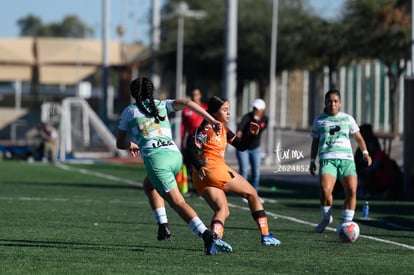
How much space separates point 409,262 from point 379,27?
119ft

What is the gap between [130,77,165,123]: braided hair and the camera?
12828 mm

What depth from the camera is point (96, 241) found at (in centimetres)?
1414

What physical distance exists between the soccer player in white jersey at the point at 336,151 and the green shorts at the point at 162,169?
2.97 metres

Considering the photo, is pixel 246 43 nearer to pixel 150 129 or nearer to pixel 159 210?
pixel 159 210

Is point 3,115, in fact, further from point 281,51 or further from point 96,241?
point 96,241

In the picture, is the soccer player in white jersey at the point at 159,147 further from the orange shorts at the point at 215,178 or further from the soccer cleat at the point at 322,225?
the soccer cleat at the point at 322,225

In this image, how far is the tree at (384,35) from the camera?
4572 centimetres

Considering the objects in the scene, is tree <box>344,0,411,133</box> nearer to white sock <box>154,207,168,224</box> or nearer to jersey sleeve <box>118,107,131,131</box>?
white sock <box>154,207,168,224</box>

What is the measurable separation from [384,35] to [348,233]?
33.6 m

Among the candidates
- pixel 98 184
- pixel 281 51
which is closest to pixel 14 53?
pixel 281 51

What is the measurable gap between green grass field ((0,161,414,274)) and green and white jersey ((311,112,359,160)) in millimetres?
1065

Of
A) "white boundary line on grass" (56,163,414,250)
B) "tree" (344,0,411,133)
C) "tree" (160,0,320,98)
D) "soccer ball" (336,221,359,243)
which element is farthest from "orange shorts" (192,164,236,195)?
"tree" (160,0,320,98)

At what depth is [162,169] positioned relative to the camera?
498 inches

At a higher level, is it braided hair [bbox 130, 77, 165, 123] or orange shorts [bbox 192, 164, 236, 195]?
braided hair [bbox 130, 77, 165, 123]
